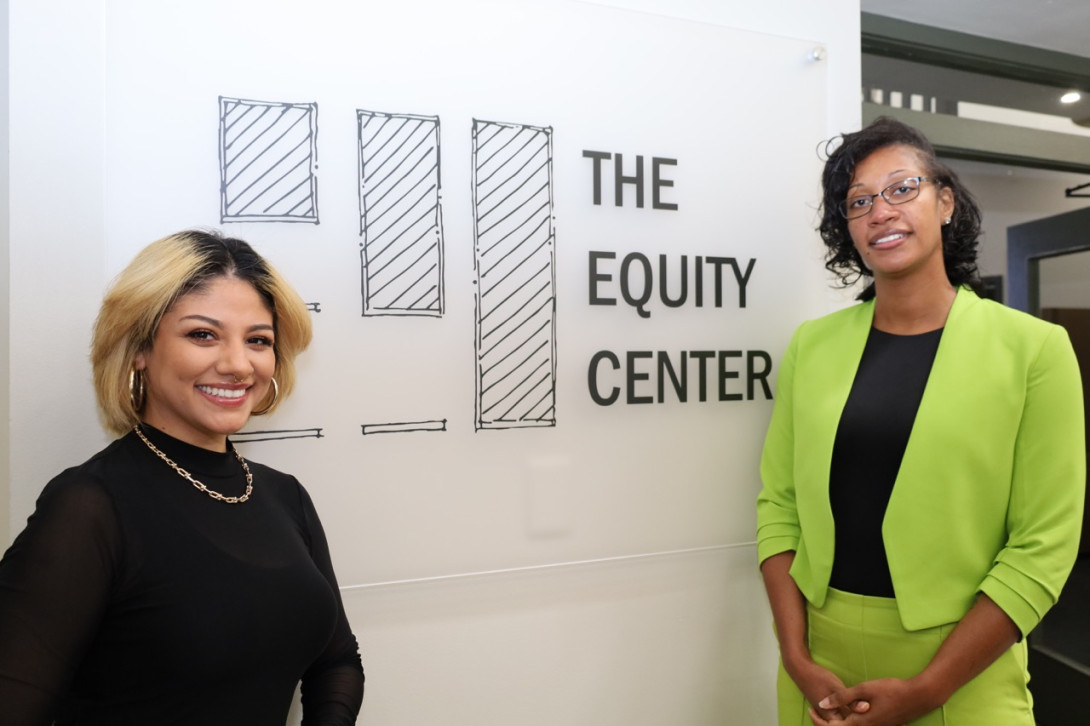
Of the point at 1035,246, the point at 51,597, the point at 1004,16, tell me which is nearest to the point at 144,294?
the point at 51,597

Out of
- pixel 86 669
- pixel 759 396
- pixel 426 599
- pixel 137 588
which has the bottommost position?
pixel 426 599

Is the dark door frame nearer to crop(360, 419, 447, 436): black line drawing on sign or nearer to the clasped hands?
the clasped hands

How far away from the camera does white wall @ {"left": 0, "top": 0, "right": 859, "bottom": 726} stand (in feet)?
4.00

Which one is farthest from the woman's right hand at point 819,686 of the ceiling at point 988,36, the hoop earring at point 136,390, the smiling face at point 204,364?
the ceiling at point 988,36

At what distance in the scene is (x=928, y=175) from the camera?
1380 millimetres

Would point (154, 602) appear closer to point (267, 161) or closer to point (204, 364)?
point (204, 364)

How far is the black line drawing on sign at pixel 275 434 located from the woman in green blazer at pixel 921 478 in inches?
38.8

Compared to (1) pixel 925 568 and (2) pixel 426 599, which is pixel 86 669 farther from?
(1) pixel 925 568

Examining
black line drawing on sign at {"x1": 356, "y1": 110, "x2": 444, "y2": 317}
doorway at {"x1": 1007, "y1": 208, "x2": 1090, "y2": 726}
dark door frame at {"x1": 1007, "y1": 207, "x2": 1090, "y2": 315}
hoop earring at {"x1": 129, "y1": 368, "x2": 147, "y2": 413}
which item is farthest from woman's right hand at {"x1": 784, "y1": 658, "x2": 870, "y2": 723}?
dark door frame at {"x1": 1007, "y1": 207, "x2": 1090, "y2": 315}

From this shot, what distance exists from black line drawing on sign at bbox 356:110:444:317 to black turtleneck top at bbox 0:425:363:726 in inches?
18.8

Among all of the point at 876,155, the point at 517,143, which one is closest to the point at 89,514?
the point at 517,143

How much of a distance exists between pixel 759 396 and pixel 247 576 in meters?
1.26

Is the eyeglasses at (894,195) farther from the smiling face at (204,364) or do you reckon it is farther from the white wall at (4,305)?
the white wall at (4,305)

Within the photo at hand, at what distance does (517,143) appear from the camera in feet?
4.94
